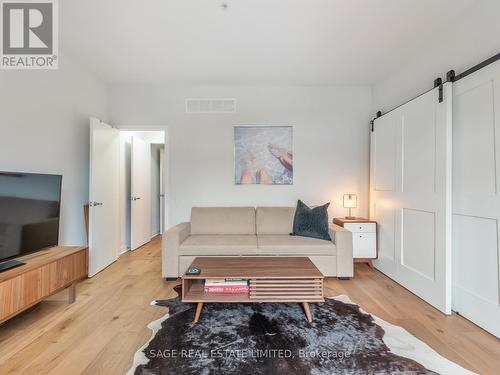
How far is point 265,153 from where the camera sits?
346cm

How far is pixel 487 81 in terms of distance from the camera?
5.77ft

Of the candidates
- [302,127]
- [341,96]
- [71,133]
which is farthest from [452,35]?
[71,133]

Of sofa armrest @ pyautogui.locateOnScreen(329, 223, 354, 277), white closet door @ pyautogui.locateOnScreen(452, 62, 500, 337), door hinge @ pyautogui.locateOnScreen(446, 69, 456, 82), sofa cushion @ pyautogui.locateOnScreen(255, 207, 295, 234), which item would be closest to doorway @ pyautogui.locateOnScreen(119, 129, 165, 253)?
sofa cushion @ pyautogui.locateOnScreen(255, 207, 295, 234)

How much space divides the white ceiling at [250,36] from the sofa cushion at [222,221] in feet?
6.18

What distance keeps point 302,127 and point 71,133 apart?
3039mm

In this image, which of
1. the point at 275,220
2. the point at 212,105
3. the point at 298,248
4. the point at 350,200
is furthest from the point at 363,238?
the point at 212,105

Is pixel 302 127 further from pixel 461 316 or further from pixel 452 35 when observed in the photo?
pixel 461 316

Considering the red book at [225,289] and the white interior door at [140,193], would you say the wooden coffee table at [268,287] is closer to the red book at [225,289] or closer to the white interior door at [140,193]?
the red book at [225,289]

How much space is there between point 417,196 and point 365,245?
961mm

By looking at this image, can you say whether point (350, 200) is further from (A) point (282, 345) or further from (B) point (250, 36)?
(B) point (250, 36)

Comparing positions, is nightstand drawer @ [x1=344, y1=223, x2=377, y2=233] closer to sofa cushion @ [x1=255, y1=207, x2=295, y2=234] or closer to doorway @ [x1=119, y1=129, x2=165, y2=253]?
sofa cushion @ [x1=255, y1=207, x2=295, y2=234]

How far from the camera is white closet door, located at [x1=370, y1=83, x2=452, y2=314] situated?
204 centimetres

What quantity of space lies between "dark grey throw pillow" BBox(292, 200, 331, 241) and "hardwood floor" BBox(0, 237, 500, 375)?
559mm

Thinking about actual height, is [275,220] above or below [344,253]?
above
